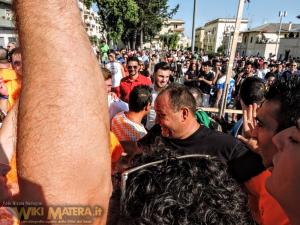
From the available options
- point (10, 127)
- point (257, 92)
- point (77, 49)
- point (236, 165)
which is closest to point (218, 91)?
point (257, 92)

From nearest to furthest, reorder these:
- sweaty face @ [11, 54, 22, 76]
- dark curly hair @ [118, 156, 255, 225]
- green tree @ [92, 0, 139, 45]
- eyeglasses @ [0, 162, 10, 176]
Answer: sweaty face @ [11, 54, 22, 76] < dark curly hair @ [118, 156, 255, 225] < eyeglasses @ [0, 162, 10, 176] < green tree @ [92, 0, 139, 45]

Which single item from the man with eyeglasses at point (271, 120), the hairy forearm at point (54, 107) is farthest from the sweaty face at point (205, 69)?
the hairy forearm at point (54, 107)

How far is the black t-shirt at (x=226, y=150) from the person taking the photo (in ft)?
7.09

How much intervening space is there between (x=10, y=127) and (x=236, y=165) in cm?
159

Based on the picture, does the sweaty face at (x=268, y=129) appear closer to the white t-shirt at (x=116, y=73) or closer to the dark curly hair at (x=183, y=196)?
the dark curly hair at (x=183, y=196)

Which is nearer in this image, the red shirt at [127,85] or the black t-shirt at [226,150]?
the black t-shirt at [226,150]

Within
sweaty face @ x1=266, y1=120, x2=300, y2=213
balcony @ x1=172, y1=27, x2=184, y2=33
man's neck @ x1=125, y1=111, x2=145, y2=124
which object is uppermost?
balcony @ x1=172, y1=27, x2=184, y2=33

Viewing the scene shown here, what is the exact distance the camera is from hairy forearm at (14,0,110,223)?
572 mm

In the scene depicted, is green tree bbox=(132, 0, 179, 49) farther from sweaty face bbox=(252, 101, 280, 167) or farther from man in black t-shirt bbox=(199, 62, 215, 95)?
sweaty face bbox=(252, 101, 280, 167)

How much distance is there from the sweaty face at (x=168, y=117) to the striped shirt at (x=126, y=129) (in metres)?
0.39

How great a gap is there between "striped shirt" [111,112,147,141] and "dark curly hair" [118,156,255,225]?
1965 millimetres

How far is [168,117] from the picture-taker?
2643 mm

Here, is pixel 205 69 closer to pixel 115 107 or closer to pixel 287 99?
pixel 115 107

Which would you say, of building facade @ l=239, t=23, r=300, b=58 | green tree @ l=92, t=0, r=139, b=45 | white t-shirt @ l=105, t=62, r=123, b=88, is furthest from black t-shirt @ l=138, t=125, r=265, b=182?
building facade @ l=239, t=23, r=300, b=58
